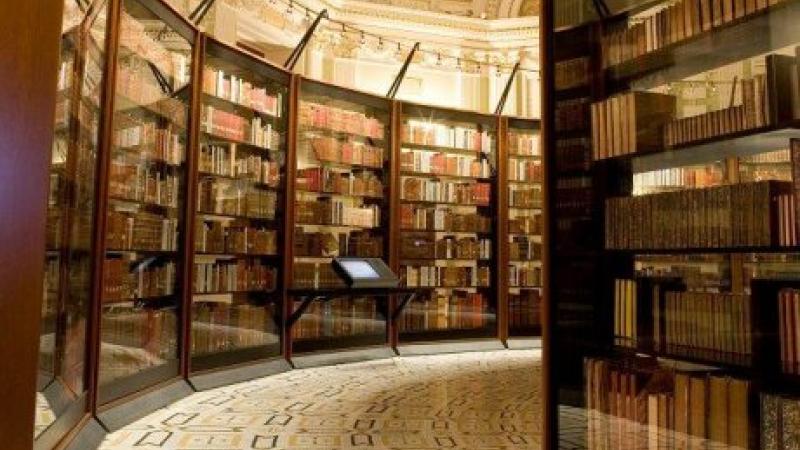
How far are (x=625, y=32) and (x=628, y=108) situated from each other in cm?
40

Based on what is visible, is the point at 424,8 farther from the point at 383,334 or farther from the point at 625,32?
the point at 625,32

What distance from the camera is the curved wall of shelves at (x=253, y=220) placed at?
3.82 m

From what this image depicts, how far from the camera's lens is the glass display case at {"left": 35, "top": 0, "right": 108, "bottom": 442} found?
2.82 metres

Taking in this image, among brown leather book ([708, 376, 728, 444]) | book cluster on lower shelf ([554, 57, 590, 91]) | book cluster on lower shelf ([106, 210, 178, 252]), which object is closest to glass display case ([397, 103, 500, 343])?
book cluster on lower shelf ([106, 210, 178, 252])

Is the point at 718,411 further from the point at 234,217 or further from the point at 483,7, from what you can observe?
the point at 483,7

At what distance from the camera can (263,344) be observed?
6098 mm

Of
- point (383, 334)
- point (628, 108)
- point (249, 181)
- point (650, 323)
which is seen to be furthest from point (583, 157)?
point (383, 334)

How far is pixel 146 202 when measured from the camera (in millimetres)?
4570

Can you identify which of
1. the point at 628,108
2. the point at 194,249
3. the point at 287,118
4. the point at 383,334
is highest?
the point at 287,118

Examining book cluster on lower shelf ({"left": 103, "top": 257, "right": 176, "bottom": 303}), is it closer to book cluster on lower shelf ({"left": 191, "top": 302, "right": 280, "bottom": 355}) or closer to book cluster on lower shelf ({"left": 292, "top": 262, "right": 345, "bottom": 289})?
book cluster on lower shelf ({"left": 191, "top": 302, "right": 280, "bottom": 355})

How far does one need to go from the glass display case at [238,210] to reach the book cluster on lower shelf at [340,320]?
1.47 ft

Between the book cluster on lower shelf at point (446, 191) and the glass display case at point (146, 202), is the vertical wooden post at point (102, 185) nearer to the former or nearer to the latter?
the glass display case at point (146, 202)

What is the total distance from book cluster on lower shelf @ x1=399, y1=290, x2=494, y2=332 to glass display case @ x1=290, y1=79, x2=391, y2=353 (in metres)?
0.57

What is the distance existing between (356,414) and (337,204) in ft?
10.6
